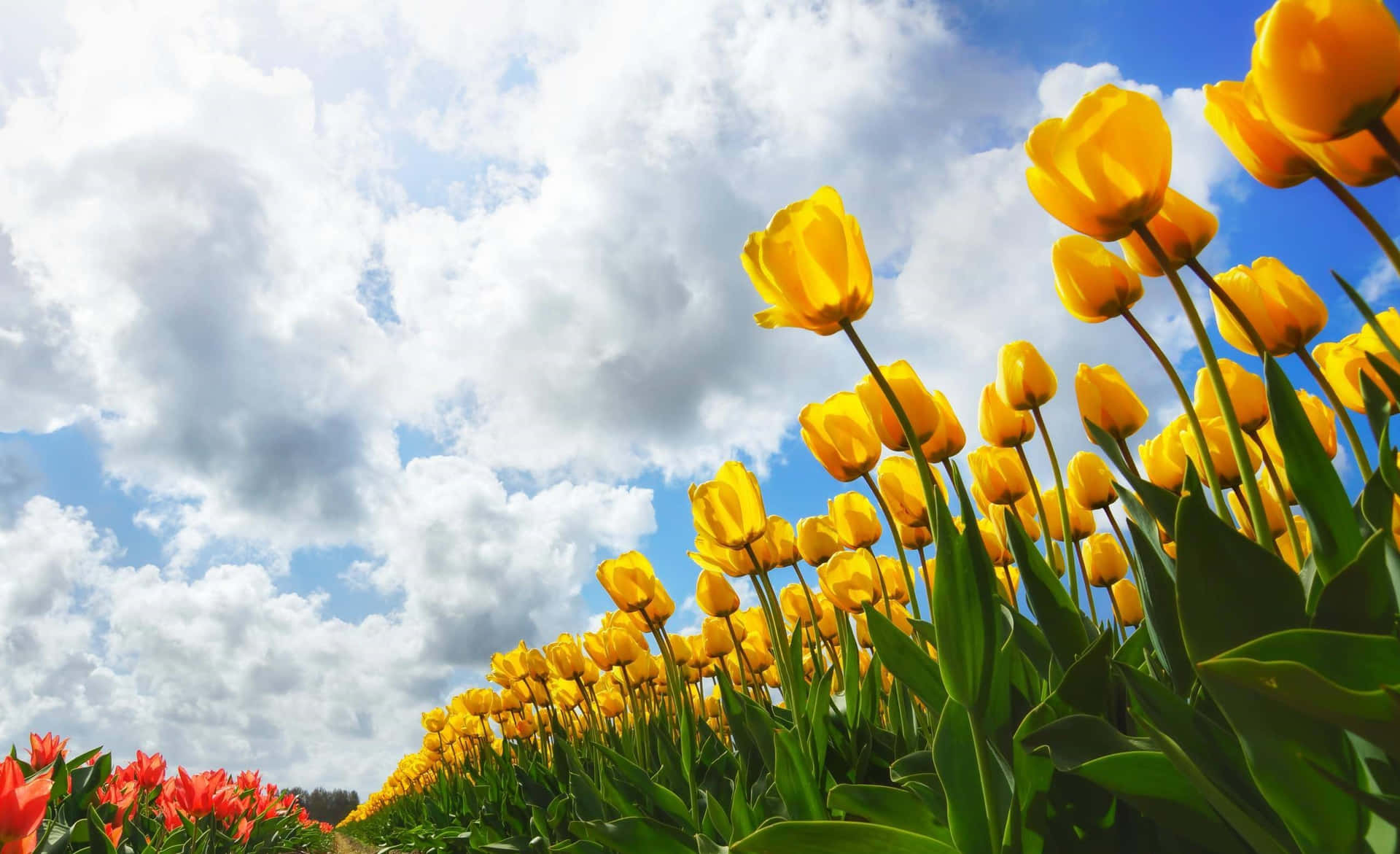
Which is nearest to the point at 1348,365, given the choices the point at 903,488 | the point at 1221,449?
the point at 1221,449

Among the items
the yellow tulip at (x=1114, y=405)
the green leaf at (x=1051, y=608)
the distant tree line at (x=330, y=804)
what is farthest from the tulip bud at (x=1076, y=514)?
the distant tree line at (x=330, y=804)

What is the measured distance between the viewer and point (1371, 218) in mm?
972

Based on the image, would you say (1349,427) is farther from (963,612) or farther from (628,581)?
(628,581)

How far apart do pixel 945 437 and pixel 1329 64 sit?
55.9 inches

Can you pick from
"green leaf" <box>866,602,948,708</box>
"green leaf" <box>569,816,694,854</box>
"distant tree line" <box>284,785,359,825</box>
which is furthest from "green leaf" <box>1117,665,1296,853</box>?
"distant tree line" <box>284,785,359,825</box>

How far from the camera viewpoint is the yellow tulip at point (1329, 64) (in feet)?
3.17

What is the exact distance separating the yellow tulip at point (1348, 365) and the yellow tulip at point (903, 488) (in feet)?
3.26

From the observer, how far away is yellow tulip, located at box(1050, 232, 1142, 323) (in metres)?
1.74

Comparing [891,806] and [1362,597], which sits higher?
[1362,597]

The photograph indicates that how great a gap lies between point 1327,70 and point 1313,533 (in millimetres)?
573

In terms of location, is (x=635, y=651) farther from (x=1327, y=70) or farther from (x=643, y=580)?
(x=1327, y=70)

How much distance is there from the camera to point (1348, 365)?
178 cm

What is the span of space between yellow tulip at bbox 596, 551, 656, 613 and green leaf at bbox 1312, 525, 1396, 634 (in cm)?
267

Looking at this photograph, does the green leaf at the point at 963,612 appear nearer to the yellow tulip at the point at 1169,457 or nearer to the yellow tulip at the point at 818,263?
the yellow tulip at the point at 818,263
